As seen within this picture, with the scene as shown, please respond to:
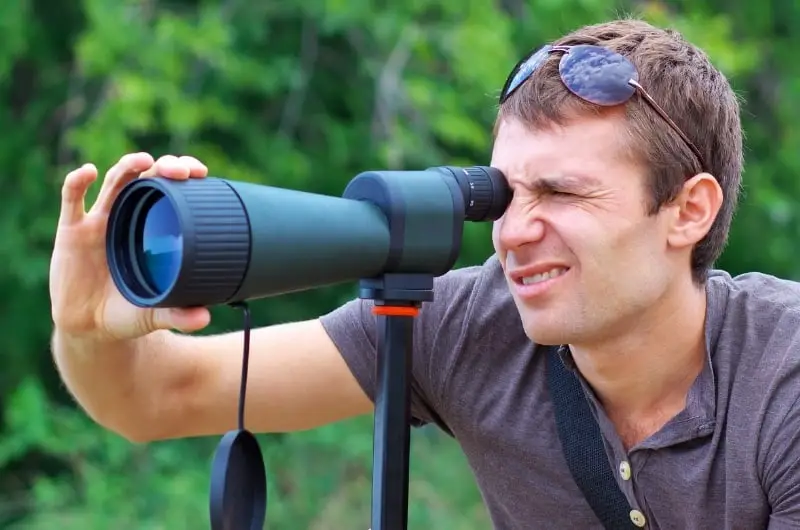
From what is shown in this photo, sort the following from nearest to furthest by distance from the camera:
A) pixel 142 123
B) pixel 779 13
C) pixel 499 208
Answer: pixel 499 208 < pixel 142 123 < pixel 779 13

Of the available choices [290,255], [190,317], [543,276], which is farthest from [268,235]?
[543,276]

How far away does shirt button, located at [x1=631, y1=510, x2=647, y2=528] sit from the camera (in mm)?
1731

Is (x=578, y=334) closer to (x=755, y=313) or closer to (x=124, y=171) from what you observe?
(x=755, y=313)

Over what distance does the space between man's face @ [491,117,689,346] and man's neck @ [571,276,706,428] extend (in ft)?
0.29

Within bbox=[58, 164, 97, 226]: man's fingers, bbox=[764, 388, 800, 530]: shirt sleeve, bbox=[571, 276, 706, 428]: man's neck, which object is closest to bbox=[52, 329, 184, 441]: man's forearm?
bbox=[58, 164, 97, 226]: man's fingers

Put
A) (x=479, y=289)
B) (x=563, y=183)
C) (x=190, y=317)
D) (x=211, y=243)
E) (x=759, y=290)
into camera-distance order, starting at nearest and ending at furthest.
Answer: (x=211, y=243) → (x=190, y=317) → (x=563, y=183) → (x=759, y=290) → (x=479, y=289)

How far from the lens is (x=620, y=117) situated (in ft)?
5.47

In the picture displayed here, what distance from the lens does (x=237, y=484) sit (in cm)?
135

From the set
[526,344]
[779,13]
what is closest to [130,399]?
[526,344]

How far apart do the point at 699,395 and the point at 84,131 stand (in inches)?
107

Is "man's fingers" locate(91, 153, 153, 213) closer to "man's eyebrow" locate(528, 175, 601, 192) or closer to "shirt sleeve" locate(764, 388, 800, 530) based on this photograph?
"man's eyebrow" locate(528, 175, 601, 192)

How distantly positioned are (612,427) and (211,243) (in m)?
0.82

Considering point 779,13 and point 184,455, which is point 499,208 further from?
point 779,13

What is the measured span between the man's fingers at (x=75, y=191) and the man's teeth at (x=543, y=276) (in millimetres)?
596
